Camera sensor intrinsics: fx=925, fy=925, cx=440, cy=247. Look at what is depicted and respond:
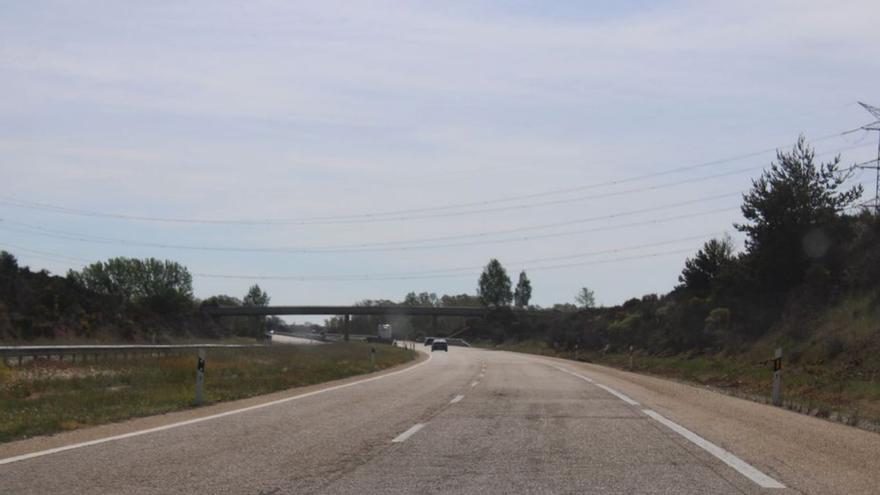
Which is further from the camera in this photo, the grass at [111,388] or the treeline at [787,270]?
the treeline at [787,270]

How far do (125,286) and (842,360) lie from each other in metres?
123

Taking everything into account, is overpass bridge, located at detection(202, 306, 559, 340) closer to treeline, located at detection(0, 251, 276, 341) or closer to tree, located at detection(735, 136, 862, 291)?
treeline, located at detection(0, 251, 276, 341)

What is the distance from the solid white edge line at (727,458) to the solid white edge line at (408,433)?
152 inches

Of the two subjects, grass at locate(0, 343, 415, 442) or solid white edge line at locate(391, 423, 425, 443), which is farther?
grass at locate(0, 343, 415, 442)

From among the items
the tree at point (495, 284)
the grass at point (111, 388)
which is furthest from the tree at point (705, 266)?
the tree at point (495, 284)

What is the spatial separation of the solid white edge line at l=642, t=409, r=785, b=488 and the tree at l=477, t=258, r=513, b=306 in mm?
170903

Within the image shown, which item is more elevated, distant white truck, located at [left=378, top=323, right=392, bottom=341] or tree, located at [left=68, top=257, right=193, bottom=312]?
tree, located at [left=68, top=257, right=193, bottom=312]

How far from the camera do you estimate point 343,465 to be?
33.4 feet

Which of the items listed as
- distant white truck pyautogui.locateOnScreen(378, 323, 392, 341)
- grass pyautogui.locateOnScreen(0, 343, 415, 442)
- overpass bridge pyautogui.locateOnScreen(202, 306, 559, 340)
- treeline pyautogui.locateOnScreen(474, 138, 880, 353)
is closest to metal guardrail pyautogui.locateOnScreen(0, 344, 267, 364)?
grass pyautogui.locateOnScreen(0, 343, 415, 442)

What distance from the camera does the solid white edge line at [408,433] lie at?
12.5m

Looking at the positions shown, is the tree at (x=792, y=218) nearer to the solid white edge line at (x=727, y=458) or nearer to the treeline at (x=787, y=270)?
the treeline at (x=787, y=270)

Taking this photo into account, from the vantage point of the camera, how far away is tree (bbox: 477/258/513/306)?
186 m

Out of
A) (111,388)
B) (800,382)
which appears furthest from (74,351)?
(800,382)

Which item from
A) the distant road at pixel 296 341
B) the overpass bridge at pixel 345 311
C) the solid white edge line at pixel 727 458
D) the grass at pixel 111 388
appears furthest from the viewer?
the overpass bridge at pixel 345 311
